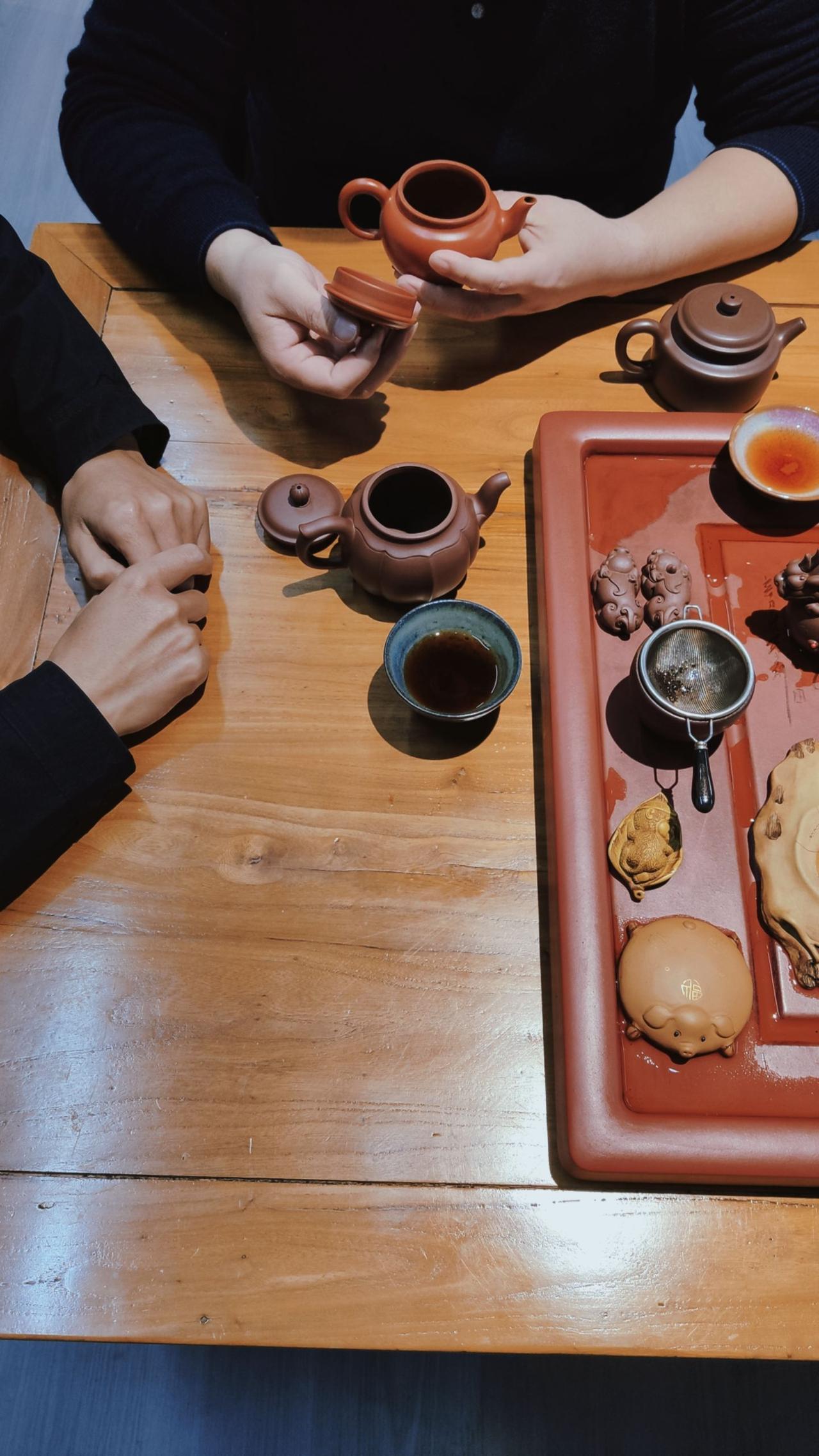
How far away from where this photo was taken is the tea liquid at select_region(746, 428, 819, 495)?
4.12ft

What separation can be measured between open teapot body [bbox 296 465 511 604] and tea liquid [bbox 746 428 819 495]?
0.38 metres

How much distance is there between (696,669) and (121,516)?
30.9 inches

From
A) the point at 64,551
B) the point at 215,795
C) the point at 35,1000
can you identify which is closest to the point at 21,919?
the point at 35,1000

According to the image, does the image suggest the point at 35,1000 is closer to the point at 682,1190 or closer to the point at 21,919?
the point at 21,919

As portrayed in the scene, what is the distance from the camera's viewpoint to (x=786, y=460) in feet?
4.17

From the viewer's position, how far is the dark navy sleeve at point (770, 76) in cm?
139

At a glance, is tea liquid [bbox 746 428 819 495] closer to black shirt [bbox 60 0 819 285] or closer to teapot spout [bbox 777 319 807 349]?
teapot spout [bbox 777 319 807 349]

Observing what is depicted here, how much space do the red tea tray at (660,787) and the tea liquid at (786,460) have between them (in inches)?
1.3

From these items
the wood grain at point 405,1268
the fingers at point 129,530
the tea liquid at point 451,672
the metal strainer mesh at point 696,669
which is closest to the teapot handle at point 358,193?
the fingers at point 129,530

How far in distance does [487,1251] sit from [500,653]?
68cm

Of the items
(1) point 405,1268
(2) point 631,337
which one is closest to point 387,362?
(2) point 631,337

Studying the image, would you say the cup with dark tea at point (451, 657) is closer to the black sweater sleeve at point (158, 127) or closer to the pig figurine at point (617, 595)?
the pig figurine at point (617, 595)

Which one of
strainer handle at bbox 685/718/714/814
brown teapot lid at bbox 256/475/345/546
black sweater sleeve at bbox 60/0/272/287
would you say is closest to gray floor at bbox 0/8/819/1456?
strainer handle at bbox 685/718/714/814

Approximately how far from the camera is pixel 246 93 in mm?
1693
